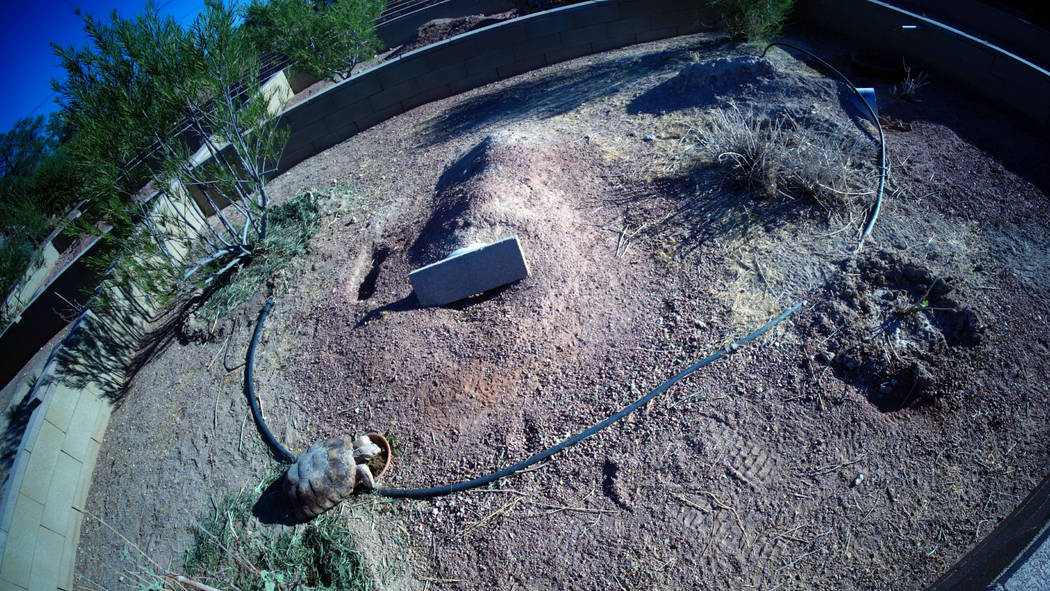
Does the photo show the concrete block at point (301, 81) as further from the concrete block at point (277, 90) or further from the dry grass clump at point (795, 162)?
the dry grass clump at point (795, 162)

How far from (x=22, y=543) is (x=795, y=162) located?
6.54 metres

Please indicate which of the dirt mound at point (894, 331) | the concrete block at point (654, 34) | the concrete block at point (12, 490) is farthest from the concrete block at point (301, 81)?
the dirt mound at point (894, 331)

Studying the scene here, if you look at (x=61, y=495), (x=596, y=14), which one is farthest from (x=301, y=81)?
(x=61, y=495)

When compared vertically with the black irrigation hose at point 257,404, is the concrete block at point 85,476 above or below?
below

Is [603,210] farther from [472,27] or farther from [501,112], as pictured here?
[472,27]

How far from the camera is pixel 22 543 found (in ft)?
12.5

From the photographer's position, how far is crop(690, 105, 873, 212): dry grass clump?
4285 mm

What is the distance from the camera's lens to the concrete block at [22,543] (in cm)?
365

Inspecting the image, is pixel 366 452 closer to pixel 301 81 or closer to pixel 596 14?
pixel 596 14

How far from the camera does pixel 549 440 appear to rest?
3.43 metres

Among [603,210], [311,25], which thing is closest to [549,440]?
[603,210]

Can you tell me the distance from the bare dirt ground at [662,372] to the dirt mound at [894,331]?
0.7 inches

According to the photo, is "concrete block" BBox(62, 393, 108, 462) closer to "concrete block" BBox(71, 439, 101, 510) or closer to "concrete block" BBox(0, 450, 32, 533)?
"concrete block" BBox(71, 439, 101, 510)

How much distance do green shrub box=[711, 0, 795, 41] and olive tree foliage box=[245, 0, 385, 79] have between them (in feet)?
20.5
